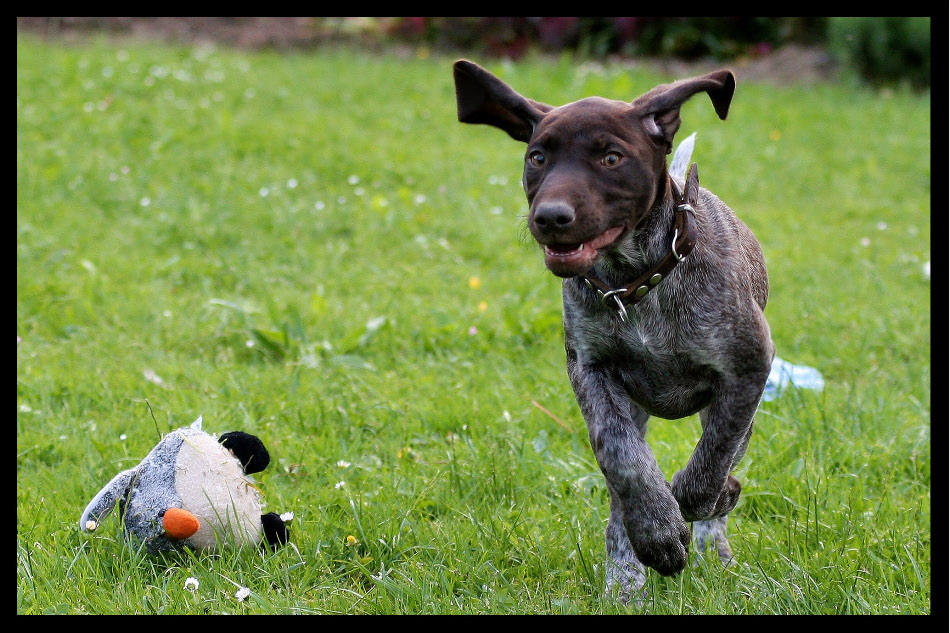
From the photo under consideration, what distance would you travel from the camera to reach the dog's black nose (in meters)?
2.99

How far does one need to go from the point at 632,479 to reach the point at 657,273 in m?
0.66

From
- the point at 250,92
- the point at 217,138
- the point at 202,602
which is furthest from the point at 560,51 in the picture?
the point at 202,602

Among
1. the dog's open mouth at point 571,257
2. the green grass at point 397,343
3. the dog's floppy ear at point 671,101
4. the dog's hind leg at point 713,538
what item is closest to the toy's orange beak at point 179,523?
the green grass at point 397,343

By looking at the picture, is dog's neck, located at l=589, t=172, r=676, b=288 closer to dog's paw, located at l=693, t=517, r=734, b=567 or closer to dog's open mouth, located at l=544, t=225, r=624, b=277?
dog's open mouth, located at l=544, t=225, r=624, b=277

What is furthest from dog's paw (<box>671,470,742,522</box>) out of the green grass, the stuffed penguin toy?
the stuffed penguin toy

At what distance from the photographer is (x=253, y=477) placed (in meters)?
4.47

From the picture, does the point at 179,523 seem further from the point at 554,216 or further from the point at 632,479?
the point at 554,216

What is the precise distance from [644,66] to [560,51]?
123 cm

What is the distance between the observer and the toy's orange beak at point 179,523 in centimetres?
367

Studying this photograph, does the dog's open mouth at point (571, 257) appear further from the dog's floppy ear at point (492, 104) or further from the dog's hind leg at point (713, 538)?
the dog's hind leg at point (713, 538)

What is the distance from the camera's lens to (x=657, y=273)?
11.2 feet

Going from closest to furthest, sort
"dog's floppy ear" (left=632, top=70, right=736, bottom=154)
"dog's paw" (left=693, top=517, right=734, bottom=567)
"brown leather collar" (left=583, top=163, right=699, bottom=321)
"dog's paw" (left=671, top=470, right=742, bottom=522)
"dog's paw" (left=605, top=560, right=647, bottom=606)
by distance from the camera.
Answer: "dog's floppy ear" (left=632, top=70, right=736, bottom=154)
"brown leather collar" (left=583, top=163, right=699, bottom=321)
"dog's paw" (left=671, top=470, right=742, bottom=522)
"dog's paw" (left=605, top=560, right=647, bottom=606)
"dog's paw" (left=693, top=517, right=734, bottom=567)

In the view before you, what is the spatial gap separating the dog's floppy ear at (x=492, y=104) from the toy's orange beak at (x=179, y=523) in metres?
1.66

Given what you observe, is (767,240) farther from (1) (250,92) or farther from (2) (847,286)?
(1) (250,92)
